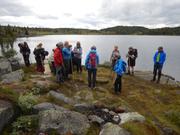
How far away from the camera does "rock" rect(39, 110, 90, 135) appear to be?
7952mm

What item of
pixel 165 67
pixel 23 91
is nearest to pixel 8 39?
pixel 165 67

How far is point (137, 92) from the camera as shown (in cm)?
1605

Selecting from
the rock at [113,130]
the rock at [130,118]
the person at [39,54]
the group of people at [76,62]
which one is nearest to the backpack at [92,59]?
the group of people at [76,62]

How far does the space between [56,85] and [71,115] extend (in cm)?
548

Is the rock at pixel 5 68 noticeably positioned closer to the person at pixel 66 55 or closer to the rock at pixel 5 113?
the person at pixel 66 55

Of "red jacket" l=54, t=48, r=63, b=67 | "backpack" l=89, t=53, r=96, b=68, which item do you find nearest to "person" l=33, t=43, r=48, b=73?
"red jacket" l=54, t=48, r=63, b=67

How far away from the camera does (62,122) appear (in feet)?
26.8

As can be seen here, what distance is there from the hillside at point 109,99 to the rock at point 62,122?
0.52ft

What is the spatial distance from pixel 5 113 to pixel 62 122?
6.23ft

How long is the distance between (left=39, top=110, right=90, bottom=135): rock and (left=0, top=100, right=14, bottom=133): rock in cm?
101

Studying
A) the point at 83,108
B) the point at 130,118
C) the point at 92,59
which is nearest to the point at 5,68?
the point at 92,59

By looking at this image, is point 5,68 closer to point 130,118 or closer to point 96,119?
point 96,119

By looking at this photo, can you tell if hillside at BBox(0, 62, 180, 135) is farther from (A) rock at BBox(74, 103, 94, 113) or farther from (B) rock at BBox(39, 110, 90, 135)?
(B) rock at BBox(39, 110, 90, 135)

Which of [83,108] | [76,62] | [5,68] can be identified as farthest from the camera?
[76,62]
